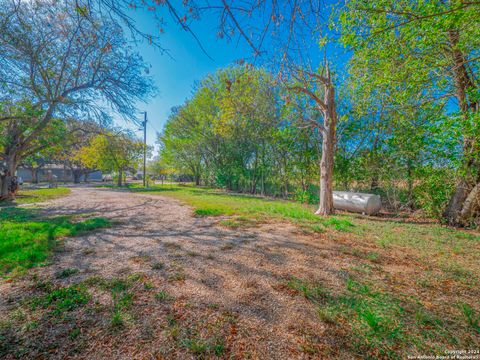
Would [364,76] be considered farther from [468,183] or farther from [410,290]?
[410,290]

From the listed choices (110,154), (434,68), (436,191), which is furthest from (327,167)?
(110,154)

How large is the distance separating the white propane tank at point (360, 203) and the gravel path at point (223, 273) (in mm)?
4940

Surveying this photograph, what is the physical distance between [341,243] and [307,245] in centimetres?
87

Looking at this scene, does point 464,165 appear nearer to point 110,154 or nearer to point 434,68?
point 434,68

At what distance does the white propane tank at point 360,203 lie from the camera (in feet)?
25.9

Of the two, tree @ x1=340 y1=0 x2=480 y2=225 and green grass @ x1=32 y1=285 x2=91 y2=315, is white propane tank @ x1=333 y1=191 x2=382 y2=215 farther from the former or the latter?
green grass @ x1=32 y1=285 x2=91 y2=315

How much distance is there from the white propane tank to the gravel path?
4.94 metres

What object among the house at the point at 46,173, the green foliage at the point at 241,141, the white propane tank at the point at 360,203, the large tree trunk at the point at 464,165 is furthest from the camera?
the house at the point at 46,173

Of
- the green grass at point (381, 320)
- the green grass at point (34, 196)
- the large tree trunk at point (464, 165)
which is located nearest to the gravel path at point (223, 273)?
the green grass at point (381, 320)

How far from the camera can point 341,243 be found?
160 inches

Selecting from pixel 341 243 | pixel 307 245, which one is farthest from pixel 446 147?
pixel 307 245

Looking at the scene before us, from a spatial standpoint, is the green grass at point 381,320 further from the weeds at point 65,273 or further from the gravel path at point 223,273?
the weeds at point 65,273

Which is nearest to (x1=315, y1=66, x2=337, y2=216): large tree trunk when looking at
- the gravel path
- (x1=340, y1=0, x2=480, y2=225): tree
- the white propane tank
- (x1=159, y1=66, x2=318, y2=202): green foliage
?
(x1=340, y1=0, x2=480, y2=225): tree

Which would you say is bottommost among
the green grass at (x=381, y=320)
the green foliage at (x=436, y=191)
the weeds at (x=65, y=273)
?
the weeds at (x=65, y=273)
